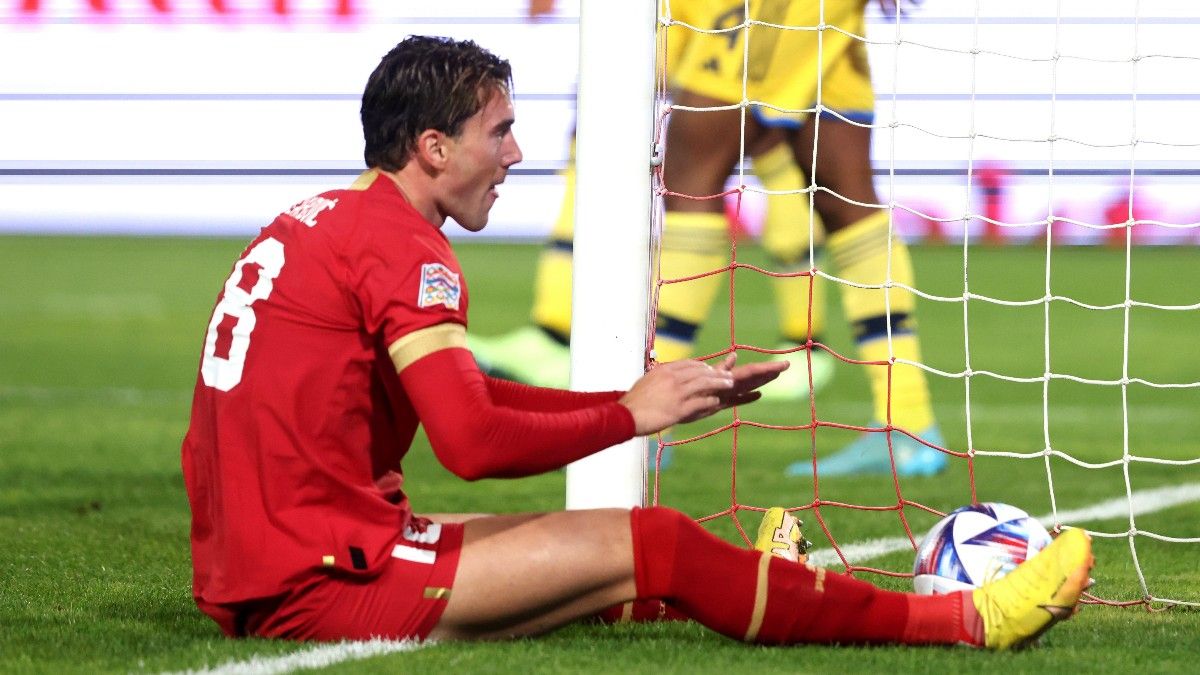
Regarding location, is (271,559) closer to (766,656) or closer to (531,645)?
(531,645)

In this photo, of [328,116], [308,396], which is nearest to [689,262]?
[308,396]

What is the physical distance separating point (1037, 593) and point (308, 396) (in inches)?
47.3

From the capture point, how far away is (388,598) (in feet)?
9.16

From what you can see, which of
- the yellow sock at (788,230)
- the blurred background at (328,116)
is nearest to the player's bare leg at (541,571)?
the yellow sock at (788,230)

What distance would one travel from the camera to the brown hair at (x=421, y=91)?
283 cm

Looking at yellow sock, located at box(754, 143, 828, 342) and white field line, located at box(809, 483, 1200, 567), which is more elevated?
yellow sock, located at box(754, 143, 828, 342)

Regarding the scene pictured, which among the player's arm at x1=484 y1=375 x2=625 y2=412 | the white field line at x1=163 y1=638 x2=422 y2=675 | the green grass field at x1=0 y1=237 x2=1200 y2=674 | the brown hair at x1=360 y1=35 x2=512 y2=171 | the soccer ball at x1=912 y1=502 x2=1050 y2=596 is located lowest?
the green grass field at x1=0 y1=237 x2=1200 y2=674

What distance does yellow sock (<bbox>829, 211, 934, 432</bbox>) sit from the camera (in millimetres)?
5445

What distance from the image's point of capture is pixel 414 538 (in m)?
2.82

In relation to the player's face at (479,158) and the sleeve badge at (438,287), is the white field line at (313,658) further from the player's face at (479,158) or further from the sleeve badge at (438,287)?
the player's face at (479,158)

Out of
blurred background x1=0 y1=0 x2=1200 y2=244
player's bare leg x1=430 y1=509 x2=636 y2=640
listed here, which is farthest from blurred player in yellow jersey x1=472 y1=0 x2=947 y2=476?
blurred background x1=0 y1=0 x2=1200 y2=244

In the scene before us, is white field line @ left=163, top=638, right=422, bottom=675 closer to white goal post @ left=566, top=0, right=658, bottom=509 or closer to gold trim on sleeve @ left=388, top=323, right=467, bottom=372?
gold trim on sleeve @ left=388, top=323, right=467, bottom=372

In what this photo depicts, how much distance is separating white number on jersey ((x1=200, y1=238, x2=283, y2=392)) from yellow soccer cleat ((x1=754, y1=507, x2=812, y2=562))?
1.13m

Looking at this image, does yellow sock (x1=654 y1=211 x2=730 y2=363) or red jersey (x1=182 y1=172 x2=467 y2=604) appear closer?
red jersey (x1=182 y1=172 x2=467 y2=604)
